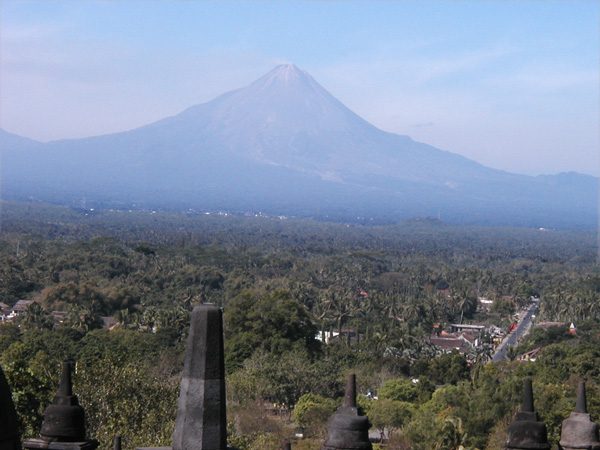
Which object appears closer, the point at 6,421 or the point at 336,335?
the point at 6,421

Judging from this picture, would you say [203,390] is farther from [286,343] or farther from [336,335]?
[336,335]

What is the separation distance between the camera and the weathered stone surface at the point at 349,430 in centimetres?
561

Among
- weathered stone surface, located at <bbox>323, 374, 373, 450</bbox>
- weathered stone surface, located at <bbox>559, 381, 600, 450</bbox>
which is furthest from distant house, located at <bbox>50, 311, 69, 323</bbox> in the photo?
weathered stone surface, located at <bbox>559, 381, 600, 450</bbox>

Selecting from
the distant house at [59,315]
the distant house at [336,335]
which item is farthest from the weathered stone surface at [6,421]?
the distant house at [336,335]

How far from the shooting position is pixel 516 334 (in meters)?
52.8

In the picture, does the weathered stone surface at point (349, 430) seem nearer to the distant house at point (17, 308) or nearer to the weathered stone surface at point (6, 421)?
the weathered stone surface at point (6, 421)

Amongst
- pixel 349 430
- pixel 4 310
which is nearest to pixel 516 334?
pixel 4 310

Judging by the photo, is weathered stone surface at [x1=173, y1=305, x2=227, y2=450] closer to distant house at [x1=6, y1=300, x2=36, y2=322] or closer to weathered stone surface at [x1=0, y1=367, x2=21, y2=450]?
weathered stone surface at [x1=0, y1=367, x2=21, y2=450]

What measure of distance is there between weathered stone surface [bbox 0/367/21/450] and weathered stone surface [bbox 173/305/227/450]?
0.77 m

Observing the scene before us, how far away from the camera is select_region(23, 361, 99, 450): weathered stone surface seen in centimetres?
537

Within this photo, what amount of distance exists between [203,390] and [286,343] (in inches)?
1125

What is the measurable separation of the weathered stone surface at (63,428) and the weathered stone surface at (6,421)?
5.48 ft

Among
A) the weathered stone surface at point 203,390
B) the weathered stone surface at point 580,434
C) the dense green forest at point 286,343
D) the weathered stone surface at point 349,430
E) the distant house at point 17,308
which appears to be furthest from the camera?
the distant house at point 17,308

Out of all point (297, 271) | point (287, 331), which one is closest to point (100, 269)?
point (297, 271)
